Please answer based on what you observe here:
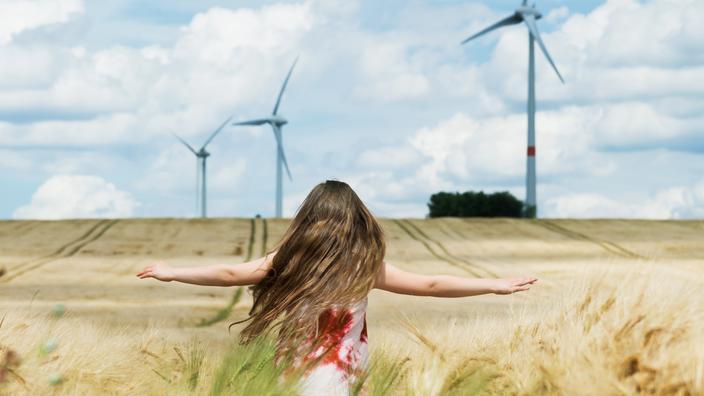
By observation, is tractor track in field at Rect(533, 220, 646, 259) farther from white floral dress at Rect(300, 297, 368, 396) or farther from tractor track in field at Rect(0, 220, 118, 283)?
white floral dress at Rect(300, 297, 368, 396)

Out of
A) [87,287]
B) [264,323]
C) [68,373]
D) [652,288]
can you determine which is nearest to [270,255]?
[264,323]

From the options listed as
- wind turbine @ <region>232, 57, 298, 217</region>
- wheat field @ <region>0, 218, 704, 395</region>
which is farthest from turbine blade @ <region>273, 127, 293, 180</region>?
wheat field @ <region>0, 218, 704, 395</region>

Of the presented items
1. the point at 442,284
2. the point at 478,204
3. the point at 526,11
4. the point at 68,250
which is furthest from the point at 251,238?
the point at 442,284

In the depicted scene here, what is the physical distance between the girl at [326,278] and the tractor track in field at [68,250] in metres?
12.2

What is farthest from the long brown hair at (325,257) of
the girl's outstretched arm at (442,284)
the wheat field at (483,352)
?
the wheat field at (483,352)

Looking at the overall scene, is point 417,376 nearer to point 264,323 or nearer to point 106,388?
point 264,323

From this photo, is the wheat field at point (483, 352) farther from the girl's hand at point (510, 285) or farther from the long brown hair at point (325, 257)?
the long brown hair at point (325, 257)

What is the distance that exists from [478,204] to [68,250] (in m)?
17.8

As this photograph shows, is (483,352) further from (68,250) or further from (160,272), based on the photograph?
(68,250)

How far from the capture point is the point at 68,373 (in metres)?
3.86

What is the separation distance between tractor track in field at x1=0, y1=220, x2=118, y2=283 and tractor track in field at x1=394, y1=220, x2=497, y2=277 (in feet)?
25.7

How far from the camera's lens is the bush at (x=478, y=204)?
36.1 meters

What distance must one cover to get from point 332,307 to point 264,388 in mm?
842

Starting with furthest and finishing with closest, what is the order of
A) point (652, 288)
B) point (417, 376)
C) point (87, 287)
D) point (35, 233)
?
point (35, 233) < point (87, 287) < point (417, 376) < point (652, 288)
